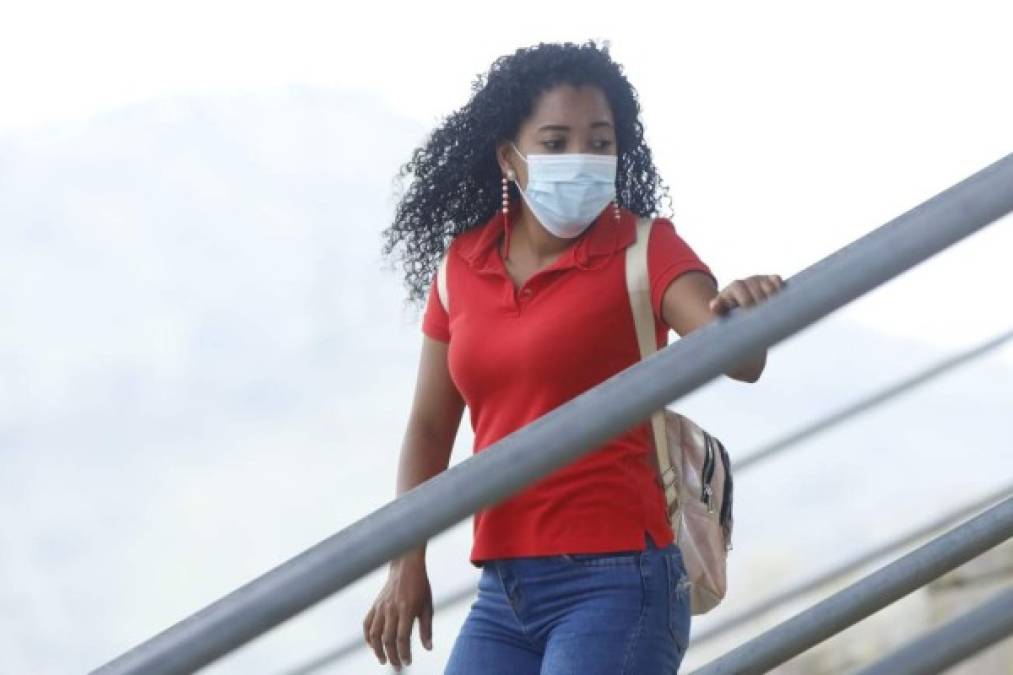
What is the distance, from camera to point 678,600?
2.71 m

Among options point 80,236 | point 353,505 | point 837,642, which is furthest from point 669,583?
point 80,236

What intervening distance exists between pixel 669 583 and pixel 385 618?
0.45 m

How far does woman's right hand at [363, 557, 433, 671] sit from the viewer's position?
2885mm

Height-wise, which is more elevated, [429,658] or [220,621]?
[220,621]

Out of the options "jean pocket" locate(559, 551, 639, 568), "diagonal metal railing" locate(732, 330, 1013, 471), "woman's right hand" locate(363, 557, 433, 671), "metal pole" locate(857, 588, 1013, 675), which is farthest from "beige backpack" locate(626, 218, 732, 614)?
"diagonal metal railing" locate(732, 330, 1013, 471)

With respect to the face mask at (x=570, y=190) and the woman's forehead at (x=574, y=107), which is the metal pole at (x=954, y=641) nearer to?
the face mask at (x=570, y=190)

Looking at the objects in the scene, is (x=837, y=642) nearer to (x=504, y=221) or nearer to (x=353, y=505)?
(x=504, y=221)

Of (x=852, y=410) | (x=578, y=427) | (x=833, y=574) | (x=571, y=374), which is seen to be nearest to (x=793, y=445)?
(x=852, y=410)

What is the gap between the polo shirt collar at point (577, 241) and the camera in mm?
2801

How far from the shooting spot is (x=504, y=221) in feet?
9.96

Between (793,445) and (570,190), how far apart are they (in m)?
1.34

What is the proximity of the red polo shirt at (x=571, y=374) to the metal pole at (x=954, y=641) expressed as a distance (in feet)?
1.15

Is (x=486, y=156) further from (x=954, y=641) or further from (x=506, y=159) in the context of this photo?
(x=954, y=641)

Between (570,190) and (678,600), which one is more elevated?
(570,190)
